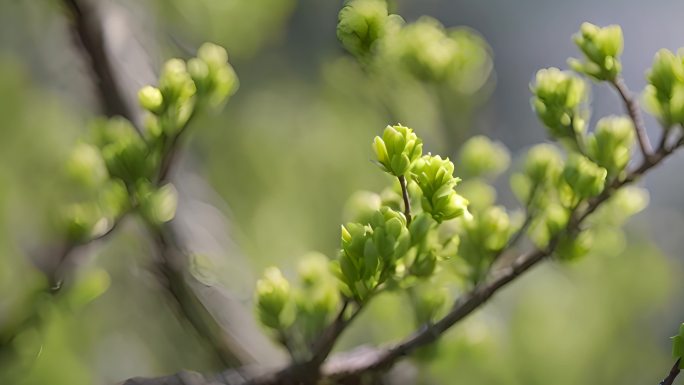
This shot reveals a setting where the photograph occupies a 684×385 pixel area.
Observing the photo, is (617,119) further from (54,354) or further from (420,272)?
(54,354)

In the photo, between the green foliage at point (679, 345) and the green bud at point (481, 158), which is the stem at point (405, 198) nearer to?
the green foliage at point (679, 345)

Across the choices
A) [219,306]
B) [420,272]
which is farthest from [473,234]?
[219,306]

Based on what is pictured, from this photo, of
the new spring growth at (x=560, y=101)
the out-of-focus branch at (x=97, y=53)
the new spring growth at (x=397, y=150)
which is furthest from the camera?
Answer: the out-of-focus branch at (x=97, y=53)

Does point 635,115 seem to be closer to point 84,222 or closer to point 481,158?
point 481,158

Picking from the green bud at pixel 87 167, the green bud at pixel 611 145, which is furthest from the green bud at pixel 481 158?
the green bud at pixel 87 167

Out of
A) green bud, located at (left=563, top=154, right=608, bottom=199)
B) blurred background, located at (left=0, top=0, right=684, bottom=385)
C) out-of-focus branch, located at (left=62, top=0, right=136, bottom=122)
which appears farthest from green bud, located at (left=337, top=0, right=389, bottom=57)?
out-of-focus branch, located at (left=62, top=0, right=136, bottom=122)

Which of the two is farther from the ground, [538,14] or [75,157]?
[75,157]
